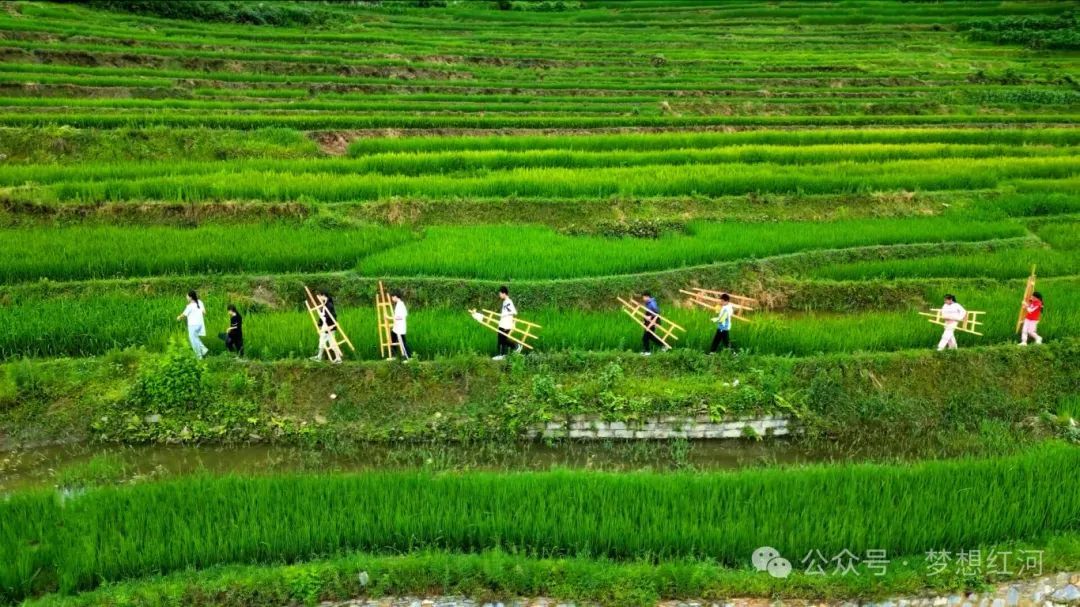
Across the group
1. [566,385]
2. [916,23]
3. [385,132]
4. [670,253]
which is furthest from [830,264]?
[916,23]

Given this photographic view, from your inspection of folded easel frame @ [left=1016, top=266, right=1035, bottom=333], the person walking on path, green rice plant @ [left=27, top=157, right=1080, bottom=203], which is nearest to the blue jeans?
the person walking on path

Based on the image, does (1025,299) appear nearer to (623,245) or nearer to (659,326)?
(659,326)

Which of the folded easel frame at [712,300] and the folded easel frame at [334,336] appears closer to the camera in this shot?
the folded easel frame at [334,336]

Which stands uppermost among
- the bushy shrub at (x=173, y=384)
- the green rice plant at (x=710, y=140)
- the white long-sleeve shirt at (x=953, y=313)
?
the green rice plant at (x=710, y=140)

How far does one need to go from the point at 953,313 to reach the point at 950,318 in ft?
0.28

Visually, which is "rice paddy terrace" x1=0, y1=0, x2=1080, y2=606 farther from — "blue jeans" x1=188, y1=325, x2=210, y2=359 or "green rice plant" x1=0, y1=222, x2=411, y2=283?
"blue jeans" x1=188, y1=325, x2=210, y2=359

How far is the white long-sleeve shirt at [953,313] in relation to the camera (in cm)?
1069

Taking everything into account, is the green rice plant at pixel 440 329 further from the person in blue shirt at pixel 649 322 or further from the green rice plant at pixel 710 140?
the green rice plant at pixel 710 140

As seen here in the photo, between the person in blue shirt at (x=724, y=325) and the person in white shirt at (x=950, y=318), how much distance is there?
3.07 m

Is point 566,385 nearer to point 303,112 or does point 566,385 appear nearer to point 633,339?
point 633,339

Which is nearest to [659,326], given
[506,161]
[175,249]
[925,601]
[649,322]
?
[649,322]

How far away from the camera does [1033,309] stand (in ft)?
35.5

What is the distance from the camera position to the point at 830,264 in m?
13.8

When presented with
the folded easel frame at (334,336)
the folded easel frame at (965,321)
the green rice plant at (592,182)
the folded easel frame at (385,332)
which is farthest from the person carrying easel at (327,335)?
the folded easel frame at (965,321)
